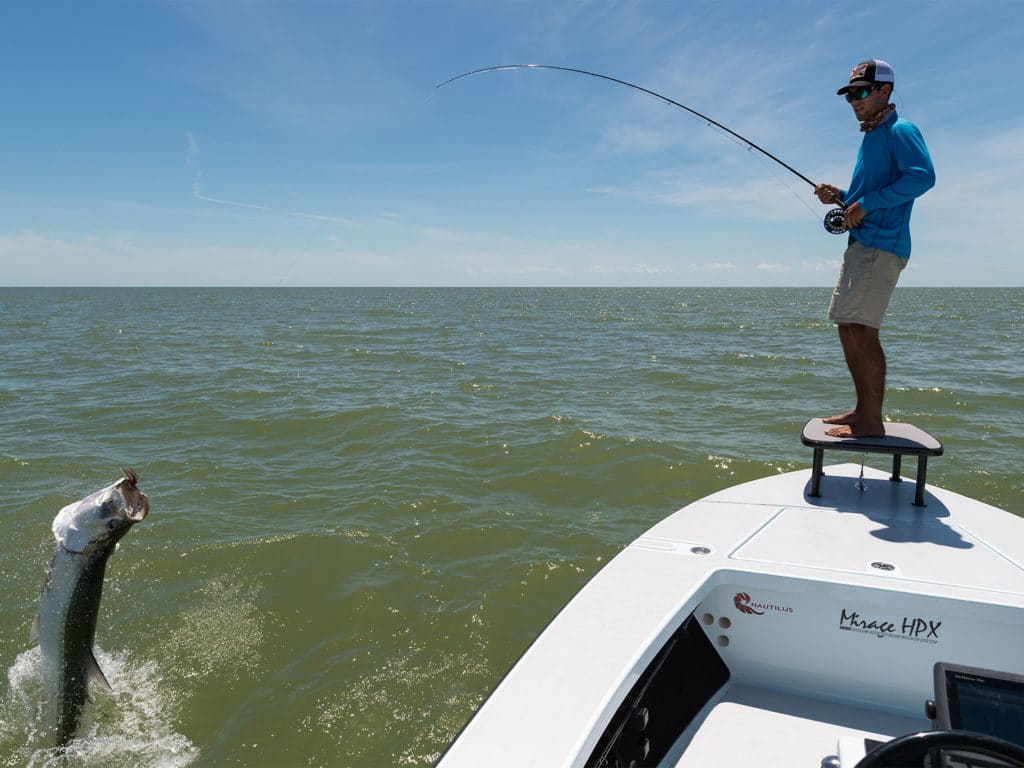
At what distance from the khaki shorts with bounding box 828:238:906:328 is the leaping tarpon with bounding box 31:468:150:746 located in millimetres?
3881

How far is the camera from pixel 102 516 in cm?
246

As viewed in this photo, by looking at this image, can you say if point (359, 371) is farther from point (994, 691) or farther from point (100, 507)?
point (994, 691)

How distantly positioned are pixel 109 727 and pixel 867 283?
5.26 meters

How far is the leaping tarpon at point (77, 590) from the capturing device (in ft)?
8.11

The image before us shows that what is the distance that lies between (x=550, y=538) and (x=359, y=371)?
35.7 feet

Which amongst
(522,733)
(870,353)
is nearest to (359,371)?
(870,353)

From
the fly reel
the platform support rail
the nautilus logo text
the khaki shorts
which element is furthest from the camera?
the fly reel

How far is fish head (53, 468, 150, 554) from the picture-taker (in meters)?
2.46

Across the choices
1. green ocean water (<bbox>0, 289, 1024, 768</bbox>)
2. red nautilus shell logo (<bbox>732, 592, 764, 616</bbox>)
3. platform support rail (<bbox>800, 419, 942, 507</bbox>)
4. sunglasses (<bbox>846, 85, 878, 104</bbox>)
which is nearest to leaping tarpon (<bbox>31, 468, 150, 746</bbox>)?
green ocean water (<bbox>0, 289, 1024, 768</bbox>)

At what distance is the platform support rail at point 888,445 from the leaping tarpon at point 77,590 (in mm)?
3612

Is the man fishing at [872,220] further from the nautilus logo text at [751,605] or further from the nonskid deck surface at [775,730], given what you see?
the nonskid deck surface at [775,730]

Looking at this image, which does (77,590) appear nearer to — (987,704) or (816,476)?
(987,704)

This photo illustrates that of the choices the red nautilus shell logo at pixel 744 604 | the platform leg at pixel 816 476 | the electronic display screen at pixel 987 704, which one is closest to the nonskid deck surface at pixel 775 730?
the red nautilus shell logo at pixel 744 604

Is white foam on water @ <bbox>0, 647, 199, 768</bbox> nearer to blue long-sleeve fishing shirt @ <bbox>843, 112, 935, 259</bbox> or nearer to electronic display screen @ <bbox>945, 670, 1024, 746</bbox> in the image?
electronic display screen @ <bbox>945, 670, 1024, 746</bbox>
